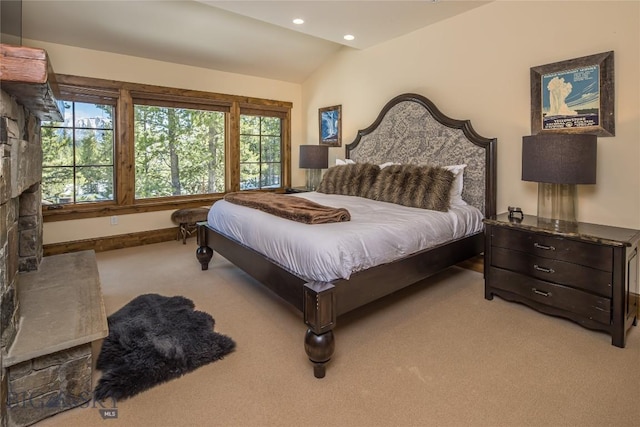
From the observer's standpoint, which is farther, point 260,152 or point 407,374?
point 260,152

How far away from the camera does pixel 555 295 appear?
254 centimetres

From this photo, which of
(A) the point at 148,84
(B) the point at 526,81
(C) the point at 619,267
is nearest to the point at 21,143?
(A) the point at 148,84

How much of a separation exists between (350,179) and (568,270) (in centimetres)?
238

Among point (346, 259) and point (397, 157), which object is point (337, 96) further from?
point (346, 259)

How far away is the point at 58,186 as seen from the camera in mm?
4219

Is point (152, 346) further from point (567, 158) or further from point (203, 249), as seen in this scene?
point (567, 158)

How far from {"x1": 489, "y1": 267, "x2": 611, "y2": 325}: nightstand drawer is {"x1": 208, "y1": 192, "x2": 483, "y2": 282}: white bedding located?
0.54 m

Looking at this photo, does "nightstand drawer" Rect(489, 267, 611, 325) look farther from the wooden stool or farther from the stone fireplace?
the wooden stool

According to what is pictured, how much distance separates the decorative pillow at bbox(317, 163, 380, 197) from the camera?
4.06 metres

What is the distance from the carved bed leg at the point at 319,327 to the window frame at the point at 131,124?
361 centimetres

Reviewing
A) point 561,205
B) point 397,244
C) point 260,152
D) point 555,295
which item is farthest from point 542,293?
point 260,152

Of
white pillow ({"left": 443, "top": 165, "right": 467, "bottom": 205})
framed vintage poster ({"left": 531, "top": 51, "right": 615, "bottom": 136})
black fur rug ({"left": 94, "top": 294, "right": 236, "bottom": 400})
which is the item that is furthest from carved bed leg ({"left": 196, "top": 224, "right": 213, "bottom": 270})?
framed vintage poster ({"left": 531, "top": 51, "right": 615, "bottom": 136})

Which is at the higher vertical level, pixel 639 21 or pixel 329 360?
pixel 639 21

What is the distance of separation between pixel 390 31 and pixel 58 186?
4.37m
